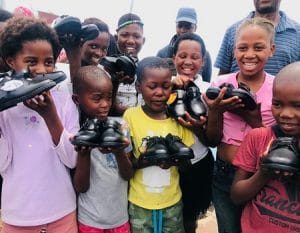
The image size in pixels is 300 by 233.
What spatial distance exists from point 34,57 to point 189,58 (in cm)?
109

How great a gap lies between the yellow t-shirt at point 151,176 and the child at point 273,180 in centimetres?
41

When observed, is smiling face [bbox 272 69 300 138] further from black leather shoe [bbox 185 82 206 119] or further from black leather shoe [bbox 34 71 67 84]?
black leather shoe [bbox 34 71 67 84]

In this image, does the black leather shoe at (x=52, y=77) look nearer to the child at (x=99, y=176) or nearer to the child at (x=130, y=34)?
the child at (x=99, y=176)

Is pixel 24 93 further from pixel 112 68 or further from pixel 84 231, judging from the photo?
pixel 84 231

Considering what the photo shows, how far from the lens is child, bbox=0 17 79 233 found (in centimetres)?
172

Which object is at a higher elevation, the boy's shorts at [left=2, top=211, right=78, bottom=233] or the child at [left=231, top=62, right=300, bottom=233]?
the child at [left=231, top=62, right=300, bottom=233]

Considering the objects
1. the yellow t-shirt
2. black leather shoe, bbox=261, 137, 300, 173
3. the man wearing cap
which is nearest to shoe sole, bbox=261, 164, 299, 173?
black leather shoe, bbox=261, 137, 300, 173

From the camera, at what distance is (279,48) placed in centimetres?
258

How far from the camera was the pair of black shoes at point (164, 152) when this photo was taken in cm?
179

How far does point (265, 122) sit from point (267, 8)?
1.18m

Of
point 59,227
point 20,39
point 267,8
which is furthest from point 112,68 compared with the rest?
point 267,8

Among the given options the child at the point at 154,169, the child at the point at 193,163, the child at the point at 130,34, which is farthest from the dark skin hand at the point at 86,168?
the child at the point at 130,34

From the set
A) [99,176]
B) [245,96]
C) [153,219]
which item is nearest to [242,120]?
[245,96]

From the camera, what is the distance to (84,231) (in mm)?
1902
